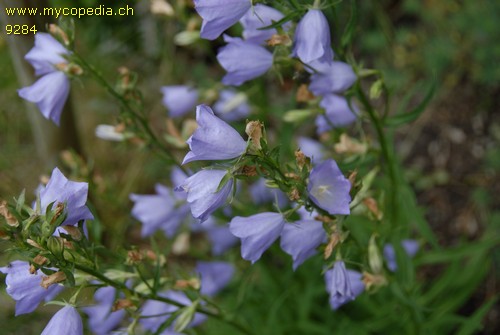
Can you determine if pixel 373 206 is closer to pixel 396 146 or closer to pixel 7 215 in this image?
pixel 7 215

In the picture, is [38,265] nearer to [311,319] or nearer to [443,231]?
[311,319]

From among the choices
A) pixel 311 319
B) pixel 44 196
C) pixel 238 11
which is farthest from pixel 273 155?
pixel 311 319

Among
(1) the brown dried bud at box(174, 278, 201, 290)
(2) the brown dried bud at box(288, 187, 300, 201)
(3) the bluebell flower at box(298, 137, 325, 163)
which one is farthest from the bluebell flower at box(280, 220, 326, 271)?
(3) the bluebell flower at box(298, 137, 325, 163)

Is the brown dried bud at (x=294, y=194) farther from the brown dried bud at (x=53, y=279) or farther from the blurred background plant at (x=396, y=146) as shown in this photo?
the blurred background plant at (x=396, y=146)

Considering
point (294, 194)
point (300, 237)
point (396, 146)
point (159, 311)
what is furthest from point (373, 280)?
point (396, 146)

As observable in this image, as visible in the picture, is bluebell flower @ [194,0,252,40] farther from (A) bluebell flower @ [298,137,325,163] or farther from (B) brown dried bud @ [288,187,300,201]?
(A) bluebell flower @ [298,137,325,163]

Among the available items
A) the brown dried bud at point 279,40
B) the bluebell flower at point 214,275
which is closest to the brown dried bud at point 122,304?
the brown dried bud at point 279,40
